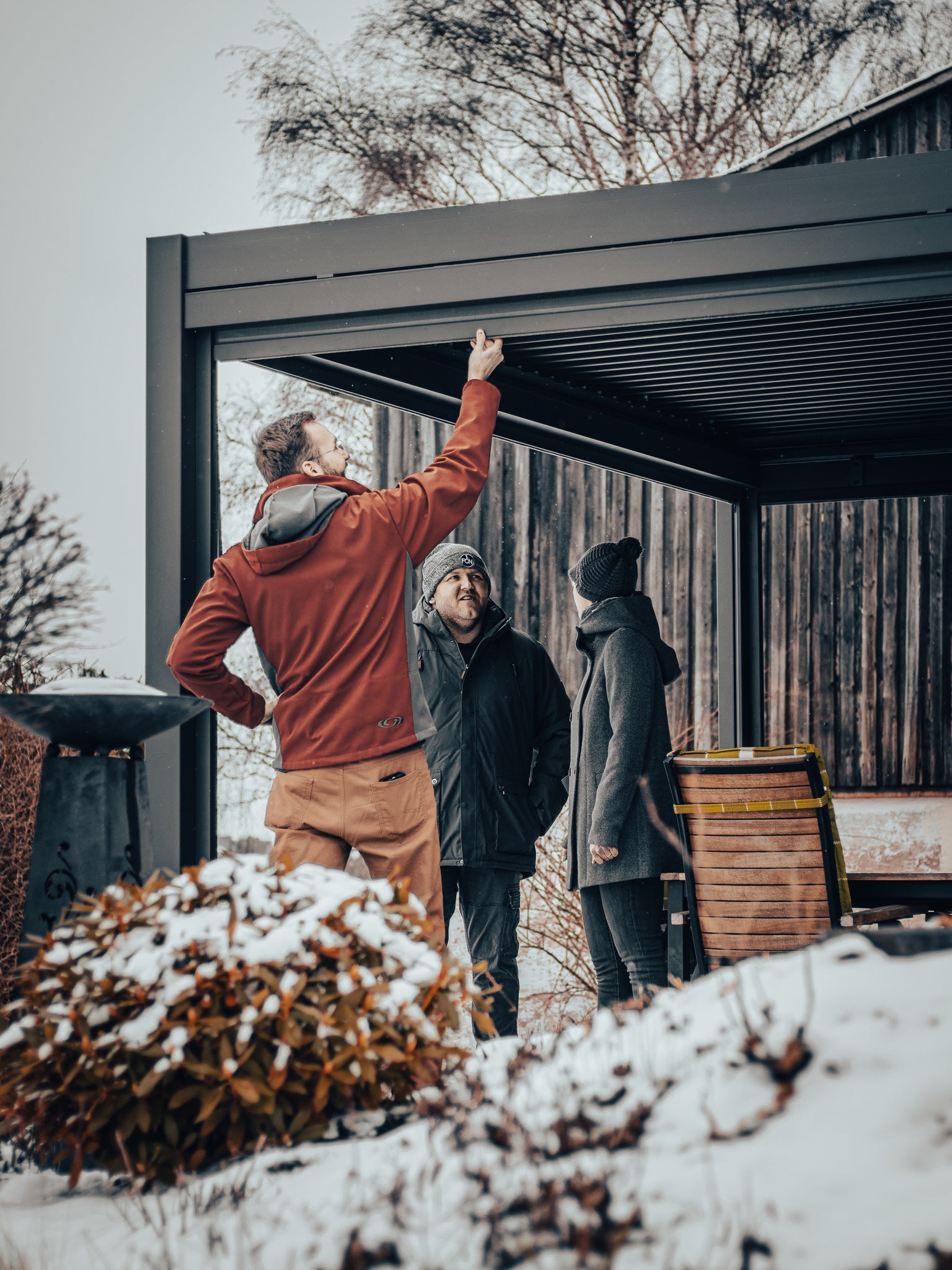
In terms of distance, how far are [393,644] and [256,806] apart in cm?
629

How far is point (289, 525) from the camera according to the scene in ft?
11.0

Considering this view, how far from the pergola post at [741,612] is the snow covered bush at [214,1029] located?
15.6 ft

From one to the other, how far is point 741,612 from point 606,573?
285cm

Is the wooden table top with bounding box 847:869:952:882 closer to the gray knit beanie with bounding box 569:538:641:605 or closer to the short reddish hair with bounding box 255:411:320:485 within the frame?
the gray knit beanie with bounding box 569:538:641:605

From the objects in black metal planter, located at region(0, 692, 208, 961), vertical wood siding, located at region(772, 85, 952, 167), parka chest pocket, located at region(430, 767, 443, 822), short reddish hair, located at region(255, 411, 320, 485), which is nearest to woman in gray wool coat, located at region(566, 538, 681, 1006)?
parka chest pocket, located at region(430, 767, 443, 822)

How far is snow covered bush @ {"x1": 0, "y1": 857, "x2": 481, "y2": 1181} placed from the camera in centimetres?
230

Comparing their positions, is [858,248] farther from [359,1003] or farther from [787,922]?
[359,1003]

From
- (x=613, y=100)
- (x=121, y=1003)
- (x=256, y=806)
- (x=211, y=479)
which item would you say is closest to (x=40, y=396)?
(x=256, y=806)

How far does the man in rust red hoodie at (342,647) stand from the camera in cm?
338

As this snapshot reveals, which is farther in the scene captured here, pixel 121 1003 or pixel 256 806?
pixel 256 806

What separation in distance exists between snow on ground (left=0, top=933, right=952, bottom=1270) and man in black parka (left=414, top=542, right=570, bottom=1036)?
78.8 inches

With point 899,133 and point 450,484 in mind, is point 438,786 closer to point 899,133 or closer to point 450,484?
point 450,484

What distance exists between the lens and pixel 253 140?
13.2 m

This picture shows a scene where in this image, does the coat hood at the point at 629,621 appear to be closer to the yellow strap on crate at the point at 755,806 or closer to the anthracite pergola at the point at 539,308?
the yellow strap on crate at the point at 755,806
